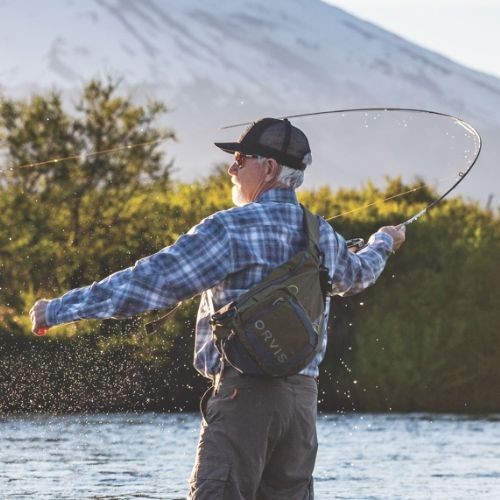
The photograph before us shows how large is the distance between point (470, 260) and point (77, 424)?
4.56m

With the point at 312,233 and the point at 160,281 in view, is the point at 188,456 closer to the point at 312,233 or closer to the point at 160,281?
the point at 312,233

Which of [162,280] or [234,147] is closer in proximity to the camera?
[162,280]

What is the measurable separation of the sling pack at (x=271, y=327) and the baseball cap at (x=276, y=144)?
15.1 inches

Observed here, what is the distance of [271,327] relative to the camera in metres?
4.56

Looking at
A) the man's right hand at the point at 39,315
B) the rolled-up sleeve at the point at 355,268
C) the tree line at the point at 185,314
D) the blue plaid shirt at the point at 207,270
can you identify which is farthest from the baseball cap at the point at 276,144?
the tree line at the point at 185,314

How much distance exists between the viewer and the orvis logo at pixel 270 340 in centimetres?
455

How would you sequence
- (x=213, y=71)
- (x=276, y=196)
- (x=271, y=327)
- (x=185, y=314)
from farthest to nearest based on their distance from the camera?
(x=213, y=71), (x=185, y=314), (x=276, y=196), (x=271, y=327)

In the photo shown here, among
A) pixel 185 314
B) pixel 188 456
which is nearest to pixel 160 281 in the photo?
pixel 188 456

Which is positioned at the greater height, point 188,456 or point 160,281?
point 160,281

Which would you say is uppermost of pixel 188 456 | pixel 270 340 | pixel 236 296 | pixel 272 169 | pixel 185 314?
pixel 185 314

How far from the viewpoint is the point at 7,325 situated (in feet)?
51.5

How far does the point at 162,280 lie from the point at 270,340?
0.35 meters

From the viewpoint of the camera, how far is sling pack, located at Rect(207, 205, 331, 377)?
15.0 ft

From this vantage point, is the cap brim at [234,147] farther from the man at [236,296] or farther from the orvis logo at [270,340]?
the orvis logo at [270,340]
